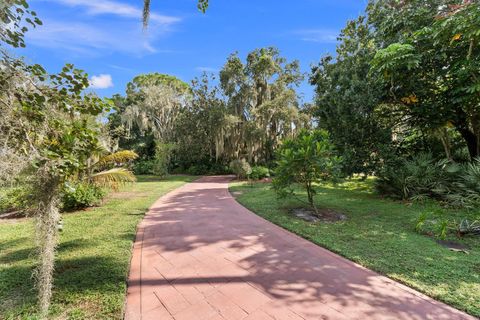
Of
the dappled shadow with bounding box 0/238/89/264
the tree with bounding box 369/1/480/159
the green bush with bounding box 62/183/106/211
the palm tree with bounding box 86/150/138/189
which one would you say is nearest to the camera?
the dappled shadow with bounding box 0/238/89/264

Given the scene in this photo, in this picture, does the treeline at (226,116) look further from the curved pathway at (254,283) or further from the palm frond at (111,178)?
the curved pathway at (254,283)

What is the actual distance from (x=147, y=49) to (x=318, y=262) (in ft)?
11.5

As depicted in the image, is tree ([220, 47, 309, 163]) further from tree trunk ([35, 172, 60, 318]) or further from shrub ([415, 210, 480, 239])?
tree trunk ([35, 172, 60, 318])

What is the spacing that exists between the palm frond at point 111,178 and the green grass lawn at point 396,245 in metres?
3.57

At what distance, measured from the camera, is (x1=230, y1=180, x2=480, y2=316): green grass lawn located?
249cm

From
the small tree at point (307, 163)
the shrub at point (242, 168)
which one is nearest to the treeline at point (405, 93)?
the small tree at point (307, 163)

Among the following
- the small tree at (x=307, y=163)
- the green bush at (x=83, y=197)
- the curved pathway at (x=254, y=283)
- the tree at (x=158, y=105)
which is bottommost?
the curved pathway at (x=254, y=283)

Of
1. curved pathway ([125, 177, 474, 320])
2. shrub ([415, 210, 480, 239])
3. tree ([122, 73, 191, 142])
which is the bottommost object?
curved pathway ([125, 177, 474, 320])

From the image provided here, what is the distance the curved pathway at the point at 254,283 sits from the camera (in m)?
2.12

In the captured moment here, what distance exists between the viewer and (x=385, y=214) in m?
5.23

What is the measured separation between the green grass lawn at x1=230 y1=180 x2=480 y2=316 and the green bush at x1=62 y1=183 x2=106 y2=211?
4.16m

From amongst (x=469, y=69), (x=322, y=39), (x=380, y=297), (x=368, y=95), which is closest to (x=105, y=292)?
(x=380, y=297)

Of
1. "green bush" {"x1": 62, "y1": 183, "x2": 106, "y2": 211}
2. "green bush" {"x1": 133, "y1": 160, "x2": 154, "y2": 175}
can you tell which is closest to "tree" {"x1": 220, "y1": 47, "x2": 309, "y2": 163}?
"green bush" {"x1": 133, "y1": 160, "x2": 154, "y2": 175}

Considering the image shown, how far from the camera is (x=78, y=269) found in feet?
9.42
